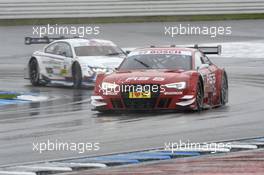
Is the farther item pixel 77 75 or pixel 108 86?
pixel 77 75

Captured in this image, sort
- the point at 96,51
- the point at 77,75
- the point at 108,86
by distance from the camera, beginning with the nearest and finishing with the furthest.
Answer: the point at 108,86 → the point at 77,75 → the point at 96,51

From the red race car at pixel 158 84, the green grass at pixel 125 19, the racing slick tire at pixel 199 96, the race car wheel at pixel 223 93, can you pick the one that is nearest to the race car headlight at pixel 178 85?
the red race car at pixel 158 84

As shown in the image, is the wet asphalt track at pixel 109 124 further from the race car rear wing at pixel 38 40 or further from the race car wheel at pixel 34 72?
the race car rear wing at pixel 38 40

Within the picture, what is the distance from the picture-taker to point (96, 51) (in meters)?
23.4

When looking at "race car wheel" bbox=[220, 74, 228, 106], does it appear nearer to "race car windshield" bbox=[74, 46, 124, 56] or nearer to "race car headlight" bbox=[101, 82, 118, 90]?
"race car headlight" bbox=[101, 82, 118, 90]

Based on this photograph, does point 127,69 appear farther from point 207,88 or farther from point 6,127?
point 6,127

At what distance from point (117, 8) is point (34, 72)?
18427mm

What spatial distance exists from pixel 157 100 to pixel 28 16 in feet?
87.8

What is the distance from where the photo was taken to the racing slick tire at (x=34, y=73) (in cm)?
2469

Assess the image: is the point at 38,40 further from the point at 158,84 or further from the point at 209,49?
the point at 158,84

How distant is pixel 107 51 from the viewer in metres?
23.4

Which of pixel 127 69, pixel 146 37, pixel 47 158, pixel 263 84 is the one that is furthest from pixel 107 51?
pixel 146 37

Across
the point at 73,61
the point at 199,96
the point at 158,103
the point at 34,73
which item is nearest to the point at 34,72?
the point at 34,73

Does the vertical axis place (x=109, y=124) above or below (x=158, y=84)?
below
